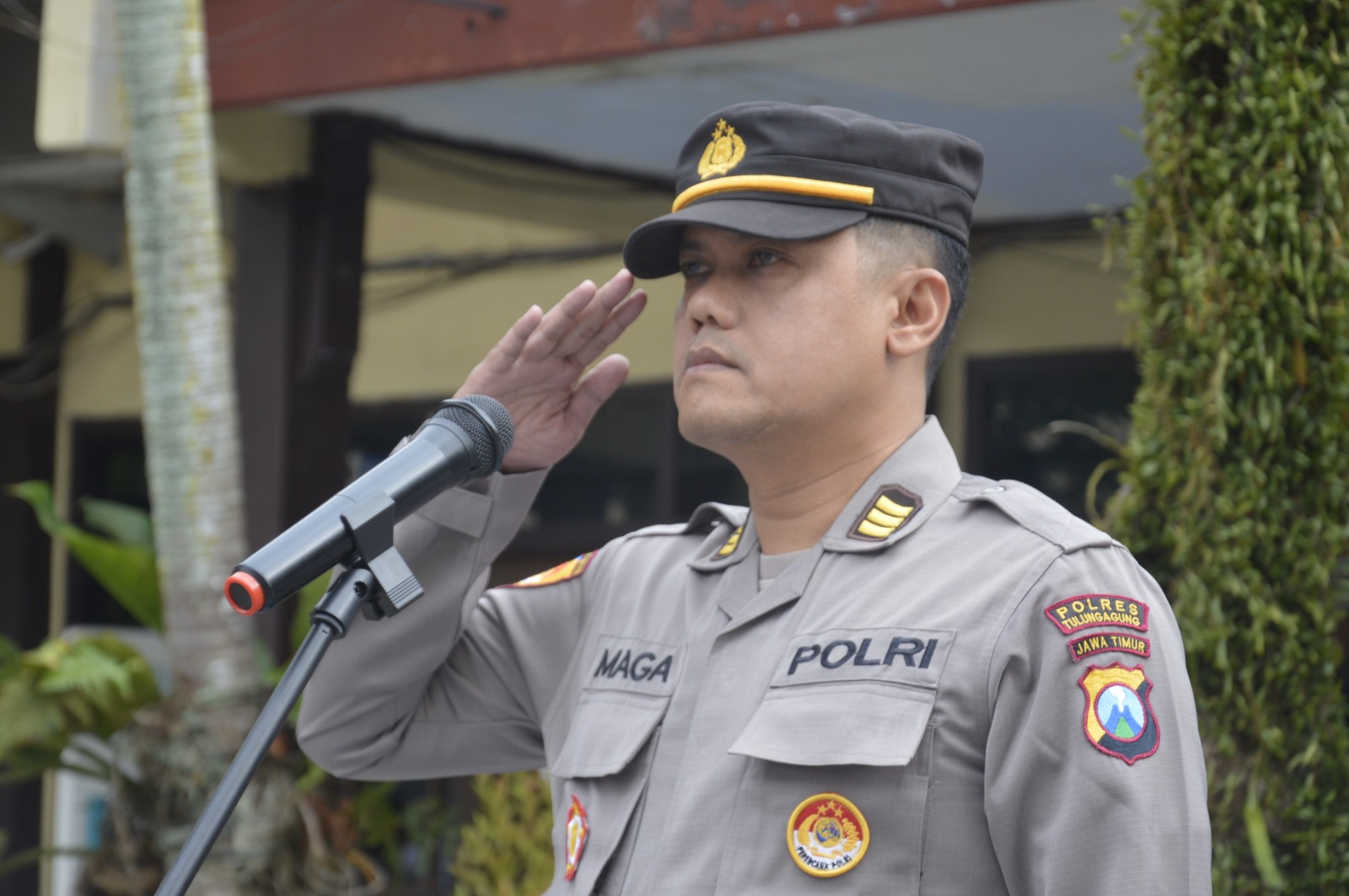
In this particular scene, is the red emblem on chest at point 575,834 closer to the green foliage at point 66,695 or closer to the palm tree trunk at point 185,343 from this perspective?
the palm tree trunk at point 185,343

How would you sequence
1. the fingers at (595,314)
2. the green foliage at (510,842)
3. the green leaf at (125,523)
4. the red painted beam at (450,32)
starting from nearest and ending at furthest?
1. the fingers at (595,314)
2. the red painted beam at (450,32)
3. the green foliage at (510,842)
4. the green leaf at (125,523)

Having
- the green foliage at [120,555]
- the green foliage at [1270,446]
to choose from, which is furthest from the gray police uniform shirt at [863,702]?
the green foliage at [120,555]

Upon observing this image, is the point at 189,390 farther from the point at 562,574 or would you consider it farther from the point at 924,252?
the point at 924,252

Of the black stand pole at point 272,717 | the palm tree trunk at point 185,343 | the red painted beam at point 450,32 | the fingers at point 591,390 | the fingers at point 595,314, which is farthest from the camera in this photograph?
the palm tree trunk at point 185,343

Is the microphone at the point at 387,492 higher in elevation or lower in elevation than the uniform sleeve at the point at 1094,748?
higher

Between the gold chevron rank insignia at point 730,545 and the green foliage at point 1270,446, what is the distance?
1.13m

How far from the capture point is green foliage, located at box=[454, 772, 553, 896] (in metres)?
4.43

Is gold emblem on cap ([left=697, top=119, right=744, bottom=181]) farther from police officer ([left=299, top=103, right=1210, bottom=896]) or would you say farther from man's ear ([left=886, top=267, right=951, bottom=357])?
man's ear ([left=886, top=267, right=951, bottom=357])

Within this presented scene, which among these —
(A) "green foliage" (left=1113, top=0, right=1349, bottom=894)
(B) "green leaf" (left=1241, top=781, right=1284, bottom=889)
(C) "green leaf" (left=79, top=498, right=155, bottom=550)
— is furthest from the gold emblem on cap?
(C) "green leaf" (left=79, top=498, right=155, bottom=550)

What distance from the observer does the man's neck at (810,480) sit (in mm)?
1860

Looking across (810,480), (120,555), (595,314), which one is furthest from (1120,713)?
(120,555)

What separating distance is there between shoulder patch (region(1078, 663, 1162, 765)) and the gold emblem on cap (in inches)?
30.0

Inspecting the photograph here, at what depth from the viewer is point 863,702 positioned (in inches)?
62.8

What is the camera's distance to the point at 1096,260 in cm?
589
